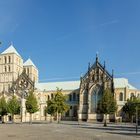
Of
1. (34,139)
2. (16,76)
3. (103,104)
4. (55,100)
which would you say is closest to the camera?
(34,139)

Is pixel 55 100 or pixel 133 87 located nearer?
pixel 55 100

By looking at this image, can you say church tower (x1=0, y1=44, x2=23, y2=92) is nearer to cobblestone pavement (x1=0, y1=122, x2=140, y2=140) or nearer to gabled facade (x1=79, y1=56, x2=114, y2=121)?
gabled facade (x1=79, y1=56, x2=114, y2=121)

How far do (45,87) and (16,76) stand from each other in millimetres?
13907

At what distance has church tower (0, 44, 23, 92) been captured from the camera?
140m

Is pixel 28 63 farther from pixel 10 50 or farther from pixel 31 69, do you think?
pixel 10 50

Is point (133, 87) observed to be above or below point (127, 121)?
above

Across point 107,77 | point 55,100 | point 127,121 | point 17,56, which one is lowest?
point 127,121

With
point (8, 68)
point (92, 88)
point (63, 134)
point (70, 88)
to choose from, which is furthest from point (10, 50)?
point (63, 134)

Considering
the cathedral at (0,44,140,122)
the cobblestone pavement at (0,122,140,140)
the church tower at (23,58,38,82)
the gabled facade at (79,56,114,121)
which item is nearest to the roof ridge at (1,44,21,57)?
the cathedral at (0,44,140,122)

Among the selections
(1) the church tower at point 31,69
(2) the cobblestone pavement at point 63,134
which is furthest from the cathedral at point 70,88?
(2) the cobblestone pavement at point 63,134

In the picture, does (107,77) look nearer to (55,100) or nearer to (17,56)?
(55,100)

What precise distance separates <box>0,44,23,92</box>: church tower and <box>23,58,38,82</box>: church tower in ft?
21.2

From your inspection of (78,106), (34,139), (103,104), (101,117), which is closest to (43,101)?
(78,106)

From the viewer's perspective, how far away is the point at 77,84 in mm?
139875
